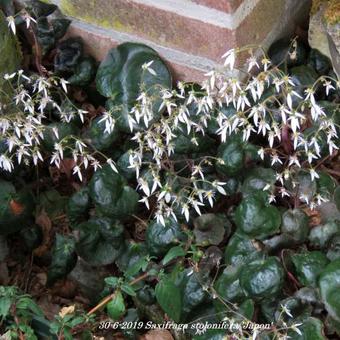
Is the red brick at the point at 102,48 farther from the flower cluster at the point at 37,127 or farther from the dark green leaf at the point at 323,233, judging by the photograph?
the dark green leaf at the point at 323,233

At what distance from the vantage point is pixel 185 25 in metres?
1.86

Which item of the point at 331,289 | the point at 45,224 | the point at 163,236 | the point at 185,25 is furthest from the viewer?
the point at 45,224

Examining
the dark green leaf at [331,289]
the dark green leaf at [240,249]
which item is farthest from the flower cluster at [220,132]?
the dark green leaf at [331,289]

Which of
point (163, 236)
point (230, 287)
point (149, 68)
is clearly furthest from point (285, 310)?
point (149, 68)

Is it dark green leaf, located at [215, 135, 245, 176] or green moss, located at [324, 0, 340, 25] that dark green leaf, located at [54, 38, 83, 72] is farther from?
green moss, located at [324, 0, 340, 25]

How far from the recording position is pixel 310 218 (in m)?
1.83

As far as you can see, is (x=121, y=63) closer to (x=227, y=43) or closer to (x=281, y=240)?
(x=227, y=43)

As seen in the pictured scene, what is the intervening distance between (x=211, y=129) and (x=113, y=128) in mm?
243

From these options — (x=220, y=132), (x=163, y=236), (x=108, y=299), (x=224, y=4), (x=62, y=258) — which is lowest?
(x=62, y=258)

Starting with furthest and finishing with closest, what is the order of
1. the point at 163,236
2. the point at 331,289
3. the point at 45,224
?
the point at 45,224 < the point at 163,236 < the point at 331,289

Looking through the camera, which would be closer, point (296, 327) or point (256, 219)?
point (296, 327)

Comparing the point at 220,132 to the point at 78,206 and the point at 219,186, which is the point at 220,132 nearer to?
the point at 219,186

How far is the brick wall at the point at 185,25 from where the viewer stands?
1814 mm

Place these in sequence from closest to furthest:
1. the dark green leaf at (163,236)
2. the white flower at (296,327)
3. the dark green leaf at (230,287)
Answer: the white flower at (296,327) → the dark green leaf at (230,287) → the dark green leaf at (163,236)
